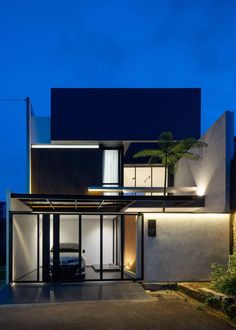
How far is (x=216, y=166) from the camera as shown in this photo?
14109 millimetres

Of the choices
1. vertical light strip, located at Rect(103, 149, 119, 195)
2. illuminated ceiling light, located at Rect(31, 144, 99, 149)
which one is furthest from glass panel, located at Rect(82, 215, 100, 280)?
illuminated ceiling light, located at Rect(31, 144, 99, 149)

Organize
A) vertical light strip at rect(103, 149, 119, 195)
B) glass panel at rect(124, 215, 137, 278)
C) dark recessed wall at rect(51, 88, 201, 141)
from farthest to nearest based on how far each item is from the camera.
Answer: vertical light strip at rect(103, 149, 119, 195)
dark recessed wall at rect(51, 88, 201, 141)
glass panel at rect(124, 215, 137, 278)

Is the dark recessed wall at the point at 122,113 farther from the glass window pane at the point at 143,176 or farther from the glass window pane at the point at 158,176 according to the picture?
the glass window pane at the point at 143,176

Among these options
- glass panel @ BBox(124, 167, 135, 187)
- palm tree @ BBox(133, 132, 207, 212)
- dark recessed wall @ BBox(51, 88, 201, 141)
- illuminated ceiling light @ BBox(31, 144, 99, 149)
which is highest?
dark recessed wall @ BBox(51, 88, 201, 141)

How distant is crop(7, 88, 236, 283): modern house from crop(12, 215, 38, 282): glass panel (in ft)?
0.13


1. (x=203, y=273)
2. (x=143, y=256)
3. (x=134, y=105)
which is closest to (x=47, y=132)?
(x=134, y=105)

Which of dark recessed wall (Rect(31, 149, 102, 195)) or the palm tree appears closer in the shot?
the palm tree

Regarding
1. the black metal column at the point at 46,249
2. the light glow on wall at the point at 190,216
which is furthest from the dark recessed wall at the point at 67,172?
the light glow on wall at the point at 190,216

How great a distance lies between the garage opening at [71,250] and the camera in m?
13.7

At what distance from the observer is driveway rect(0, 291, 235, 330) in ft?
26.4

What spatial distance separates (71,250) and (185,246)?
445 cm

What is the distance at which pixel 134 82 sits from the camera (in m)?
157

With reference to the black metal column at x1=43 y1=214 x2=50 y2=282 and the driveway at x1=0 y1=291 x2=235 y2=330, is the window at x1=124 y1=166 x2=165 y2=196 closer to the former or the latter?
the black metal column at x1=43 y1=214 x2=50 y2=282

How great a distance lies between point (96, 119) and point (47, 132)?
296 cm
